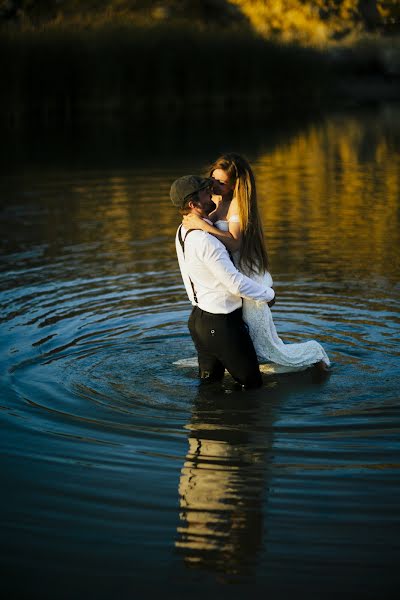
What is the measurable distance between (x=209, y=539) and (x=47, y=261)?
677 cm

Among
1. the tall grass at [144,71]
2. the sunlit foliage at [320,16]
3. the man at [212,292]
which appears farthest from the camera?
the sunlit foliage at [320,16]

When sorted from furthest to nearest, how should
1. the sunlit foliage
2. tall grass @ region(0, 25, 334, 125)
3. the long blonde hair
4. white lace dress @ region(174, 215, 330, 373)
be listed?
the sunlit foliage, tall grass @ region(0, 25, 334, 125), white lace dress @ region(174, 215, 330, 373), the long blonde hair

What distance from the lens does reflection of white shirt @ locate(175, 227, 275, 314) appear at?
5.58m

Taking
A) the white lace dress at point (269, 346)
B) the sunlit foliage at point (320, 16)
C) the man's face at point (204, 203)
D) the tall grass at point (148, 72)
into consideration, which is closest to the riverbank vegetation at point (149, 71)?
the tall grass at point (148, 72)

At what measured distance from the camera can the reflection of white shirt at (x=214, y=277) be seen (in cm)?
558

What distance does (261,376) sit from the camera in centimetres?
623

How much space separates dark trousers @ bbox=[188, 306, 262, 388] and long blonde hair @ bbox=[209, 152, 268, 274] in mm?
344

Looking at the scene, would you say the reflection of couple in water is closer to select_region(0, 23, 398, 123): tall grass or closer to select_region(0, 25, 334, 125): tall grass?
select_region(0, 23, 398, 123): tall grass

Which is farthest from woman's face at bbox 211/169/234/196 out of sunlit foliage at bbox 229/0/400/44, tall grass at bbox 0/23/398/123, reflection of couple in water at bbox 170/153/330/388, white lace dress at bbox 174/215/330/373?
sunlit foliage at bbox 229/0/400/44

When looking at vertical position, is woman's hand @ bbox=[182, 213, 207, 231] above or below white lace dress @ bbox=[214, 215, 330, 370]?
above

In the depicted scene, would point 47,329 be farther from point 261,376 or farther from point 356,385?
point 356,385

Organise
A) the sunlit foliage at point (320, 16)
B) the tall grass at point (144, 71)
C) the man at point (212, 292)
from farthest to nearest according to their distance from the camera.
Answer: the sunlit foliage at point (320, 16)
the tall grass at point (144, 71)
the man at point (212, 292)

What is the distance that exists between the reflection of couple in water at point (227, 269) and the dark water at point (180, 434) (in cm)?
28

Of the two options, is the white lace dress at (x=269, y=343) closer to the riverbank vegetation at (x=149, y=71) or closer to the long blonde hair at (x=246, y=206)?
the long blonde hair at (x=246, y=206)
